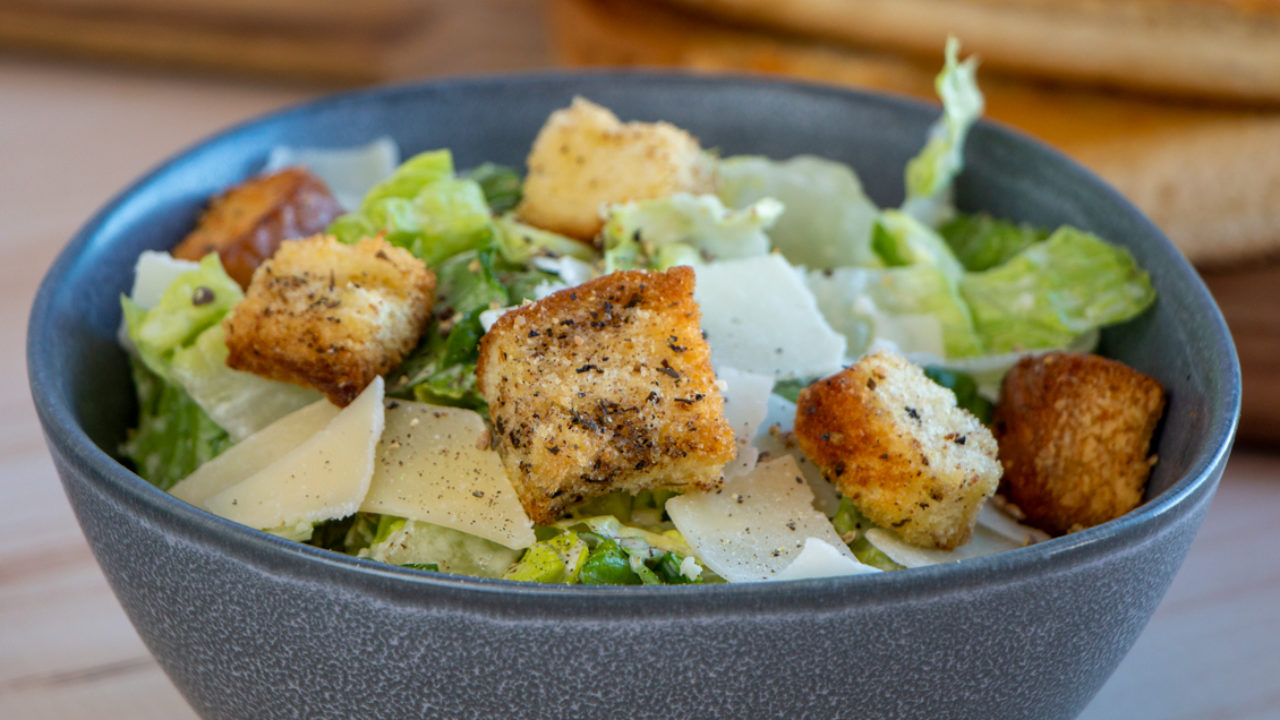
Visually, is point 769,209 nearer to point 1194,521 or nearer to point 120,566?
point 1194,521

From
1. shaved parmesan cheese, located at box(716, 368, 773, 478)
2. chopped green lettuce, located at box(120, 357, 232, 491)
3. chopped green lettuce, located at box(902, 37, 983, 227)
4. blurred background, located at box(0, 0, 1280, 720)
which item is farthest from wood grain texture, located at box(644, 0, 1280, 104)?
chopped green lettuce, located at box(120, 357, 232, 491)

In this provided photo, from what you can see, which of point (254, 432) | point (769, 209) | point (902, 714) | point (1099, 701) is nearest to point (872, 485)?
point (902, 714)

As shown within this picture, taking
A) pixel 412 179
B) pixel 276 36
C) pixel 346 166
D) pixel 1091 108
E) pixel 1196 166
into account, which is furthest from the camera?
pixel 276 36

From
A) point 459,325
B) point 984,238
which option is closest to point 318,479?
point 459,325

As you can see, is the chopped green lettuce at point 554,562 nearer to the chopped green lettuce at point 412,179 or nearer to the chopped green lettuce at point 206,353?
the chopped green lettuce at point 206,353

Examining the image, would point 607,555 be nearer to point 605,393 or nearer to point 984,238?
point 605,393

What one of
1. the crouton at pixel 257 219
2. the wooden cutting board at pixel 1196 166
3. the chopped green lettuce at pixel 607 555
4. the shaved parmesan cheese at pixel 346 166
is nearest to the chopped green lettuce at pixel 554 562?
the chopped green lettuce at pixel 607 555
